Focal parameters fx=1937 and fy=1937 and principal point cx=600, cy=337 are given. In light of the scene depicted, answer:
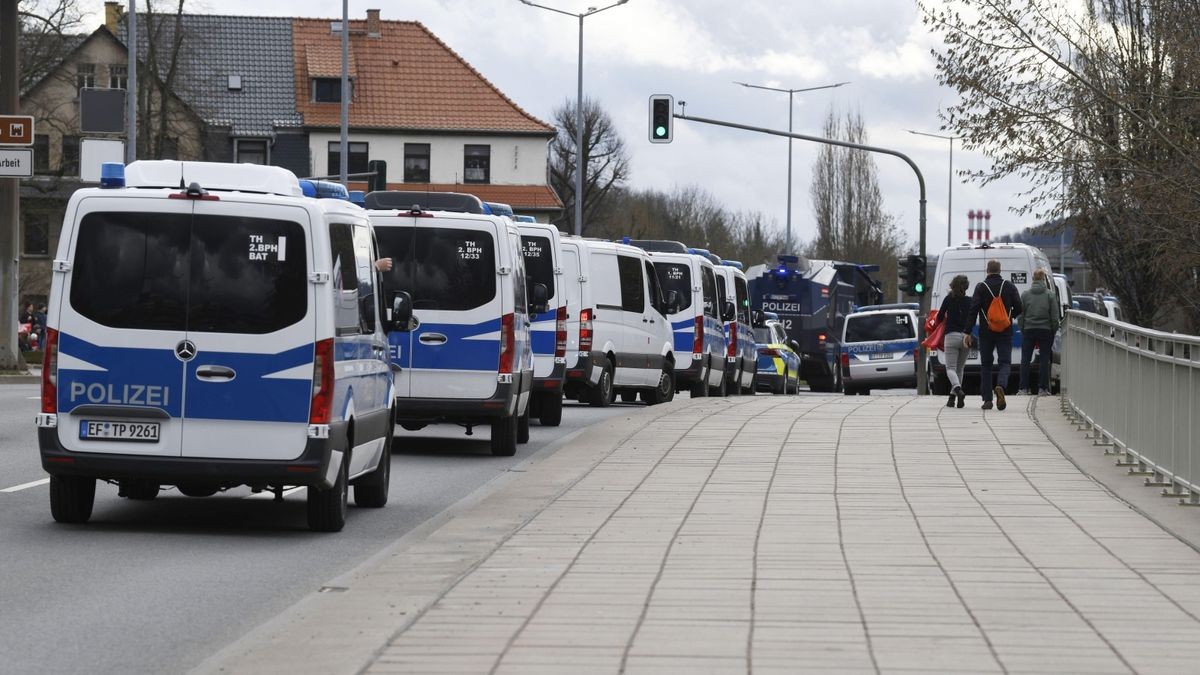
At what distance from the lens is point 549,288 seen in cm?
2191

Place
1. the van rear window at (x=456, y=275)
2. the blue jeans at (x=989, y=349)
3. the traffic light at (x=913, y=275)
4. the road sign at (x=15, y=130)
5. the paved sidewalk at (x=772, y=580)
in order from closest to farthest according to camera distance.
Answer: the paved sidewalk at (x=772, y=580), the van rear window at (x=456, y=275), the blue jeans at (x=989, y=349), the road sign at (x=15, y=130), the traffic light at (x=913, y=275)

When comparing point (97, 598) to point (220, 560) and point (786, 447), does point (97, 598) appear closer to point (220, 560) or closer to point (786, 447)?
point (220, 560)

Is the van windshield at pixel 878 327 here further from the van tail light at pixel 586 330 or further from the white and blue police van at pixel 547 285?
the white and blue police van at pixel 547 285

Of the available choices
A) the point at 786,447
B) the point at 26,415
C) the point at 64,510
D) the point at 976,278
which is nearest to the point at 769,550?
the point at 64,510

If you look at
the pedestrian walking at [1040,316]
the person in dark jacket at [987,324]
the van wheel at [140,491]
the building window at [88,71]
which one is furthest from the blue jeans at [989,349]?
the building window at [88,71]

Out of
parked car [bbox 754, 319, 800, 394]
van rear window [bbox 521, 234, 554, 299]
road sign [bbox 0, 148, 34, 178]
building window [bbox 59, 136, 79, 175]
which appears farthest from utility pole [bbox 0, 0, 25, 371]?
building window [bbox 59, 136, 79, 175]

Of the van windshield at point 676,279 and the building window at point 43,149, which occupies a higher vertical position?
the building window at point 43,149

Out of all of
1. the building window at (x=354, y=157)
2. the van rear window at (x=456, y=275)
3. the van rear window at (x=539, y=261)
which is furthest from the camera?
the building window at (x=354, y=157)

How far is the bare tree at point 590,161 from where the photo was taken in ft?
326

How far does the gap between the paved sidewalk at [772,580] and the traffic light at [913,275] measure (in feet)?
75.0

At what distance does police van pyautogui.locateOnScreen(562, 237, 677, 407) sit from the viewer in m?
25.9

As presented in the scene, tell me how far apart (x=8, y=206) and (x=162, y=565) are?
23.7 m

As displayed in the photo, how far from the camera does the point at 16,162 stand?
29.8 meters

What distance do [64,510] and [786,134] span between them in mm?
28362
